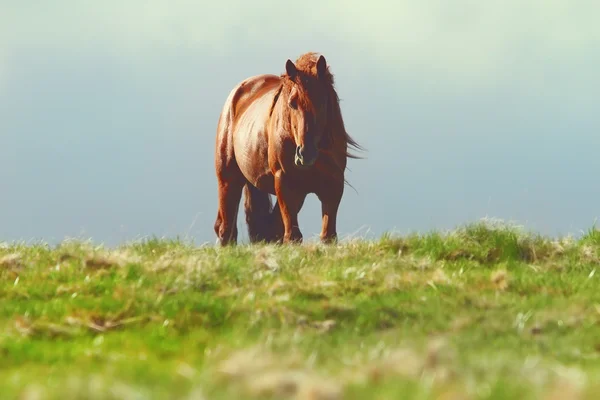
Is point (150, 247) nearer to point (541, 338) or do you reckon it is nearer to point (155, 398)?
point (541, 338)

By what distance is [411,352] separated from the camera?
A: 3871 millimetres

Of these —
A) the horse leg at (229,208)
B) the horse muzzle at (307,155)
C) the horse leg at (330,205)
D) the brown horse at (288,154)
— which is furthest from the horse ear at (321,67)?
the horse leg at (229,208)

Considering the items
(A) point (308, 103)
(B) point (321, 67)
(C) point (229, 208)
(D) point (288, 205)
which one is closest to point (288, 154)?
(D) point (288, 205)

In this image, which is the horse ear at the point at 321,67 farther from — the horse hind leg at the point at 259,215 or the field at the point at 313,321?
the horse hind leg at the point at 259,215

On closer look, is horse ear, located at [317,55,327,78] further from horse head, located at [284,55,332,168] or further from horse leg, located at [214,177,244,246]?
horse leg, located at [214,177,244,246]

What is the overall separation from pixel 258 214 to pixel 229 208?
56 cm

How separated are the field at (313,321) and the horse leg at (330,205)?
52.3 inches

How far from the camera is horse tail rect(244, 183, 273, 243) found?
526 inches

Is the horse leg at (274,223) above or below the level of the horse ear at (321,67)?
below

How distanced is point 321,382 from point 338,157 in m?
8.69

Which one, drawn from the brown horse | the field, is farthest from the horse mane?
the field

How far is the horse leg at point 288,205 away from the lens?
11359 mm

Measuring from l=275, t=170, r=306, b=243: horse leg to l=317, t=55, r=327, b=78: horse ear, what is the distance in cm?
147

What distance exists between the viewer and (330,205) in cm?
1141
